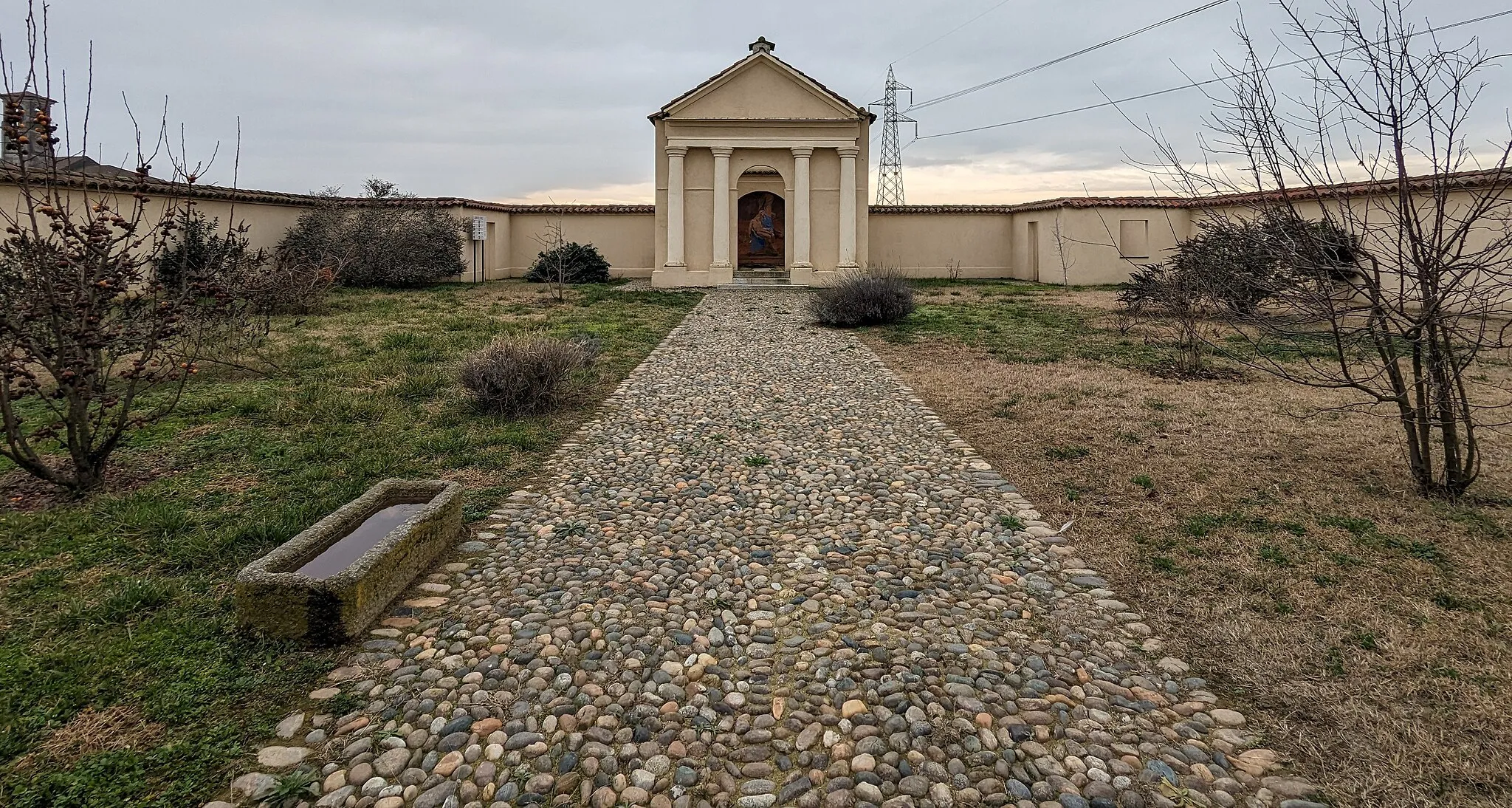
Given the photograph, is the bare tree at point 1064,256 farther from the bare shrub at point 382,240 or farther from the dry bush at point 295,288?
the dry bush at point 295,288

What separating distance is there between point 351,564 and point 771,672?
73.5 inches

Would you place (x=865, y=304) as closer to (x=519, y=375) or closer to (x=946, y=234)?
(x=519, y=375)

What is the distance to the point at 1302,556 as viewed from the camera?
3.81m

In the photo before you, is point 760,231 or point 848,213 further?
point 760,231

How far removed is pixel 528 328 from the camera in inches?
488

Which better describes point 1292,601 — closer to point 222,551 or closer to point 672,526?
point 672,526

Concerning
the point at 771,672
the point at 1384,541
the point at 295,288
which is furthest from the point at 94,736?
the point at 295,288

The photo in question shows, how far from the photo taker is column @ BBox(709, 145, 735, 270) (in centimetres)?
2231

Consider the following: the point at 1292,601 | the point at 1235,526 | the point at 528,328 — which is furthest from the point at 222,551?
the point at 528,328

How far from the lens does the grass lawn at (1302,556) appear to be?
2443 millimetres

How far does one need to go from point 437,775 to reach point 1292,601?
342 centimetres

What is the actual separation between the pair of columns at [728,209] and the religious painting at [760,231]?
16.2 ft

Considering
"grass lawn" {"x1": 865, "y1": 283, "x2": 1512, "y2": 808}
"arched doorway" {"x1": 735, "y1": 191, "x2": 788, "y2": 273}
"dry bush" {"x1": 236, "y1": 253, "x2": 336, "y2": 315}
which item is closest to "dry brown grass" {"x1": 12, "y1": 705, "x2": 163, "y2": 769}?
"grass lawn" {"x1": 865, "y1": 283, "x2": 1512, "y2": 808}

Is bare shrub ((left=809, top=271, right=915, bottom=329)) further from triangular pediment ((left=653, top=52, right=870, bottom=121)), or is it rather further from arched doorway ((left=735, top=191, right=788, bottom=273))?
arched doorway ((left=735, top=191, right=788, bottom=273))
